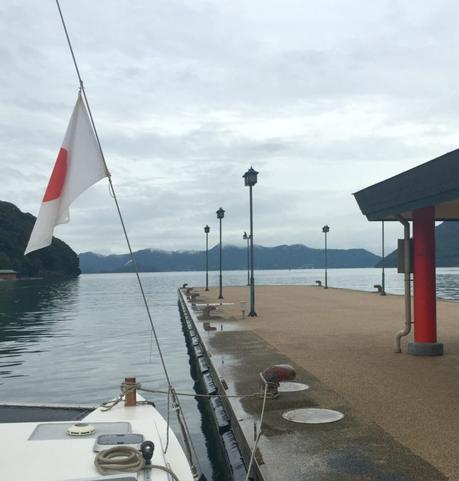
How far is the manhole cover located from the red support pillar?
4.71 meters

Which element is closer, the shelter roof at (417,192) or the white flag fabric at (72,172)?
the white flag fabric at (72,172)

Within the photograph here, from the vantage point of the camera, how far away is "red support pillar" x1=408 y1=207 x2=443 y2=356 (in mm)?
14383

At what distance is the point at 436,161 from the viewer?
1180 centimetres

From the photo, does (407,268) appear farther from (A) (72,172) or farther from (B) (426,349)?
(A) (72,172)

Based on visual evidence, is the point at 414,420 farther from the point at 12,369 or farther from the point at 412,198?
the point at 12,369

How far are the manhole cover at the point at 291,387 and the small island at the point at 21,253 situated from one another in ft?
519

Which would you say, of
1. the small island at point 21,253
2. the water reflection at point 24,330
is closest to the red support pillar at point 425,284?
the water reflection at point 24,330

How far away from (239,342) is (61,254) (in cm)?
18592

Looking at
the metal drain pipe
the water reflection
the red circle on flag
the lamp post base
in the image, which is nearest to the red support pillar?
the lamp post base

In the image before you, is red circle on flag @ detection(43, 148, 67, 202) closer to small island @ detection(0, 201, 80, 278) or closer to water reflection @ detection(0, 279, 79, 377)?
water reflection @ detection(0, 279, 79, 377)

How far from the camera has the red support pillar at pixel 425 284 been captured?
47.2 ft

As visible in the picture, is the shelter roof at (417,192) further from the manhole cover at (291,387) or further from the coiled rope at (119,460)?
the coiled rope at (119,460)

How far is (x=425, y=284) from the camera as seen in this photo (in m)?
14.4

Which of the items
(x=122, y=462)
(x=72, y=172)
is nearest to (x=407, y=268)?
(x=72, y=172)
